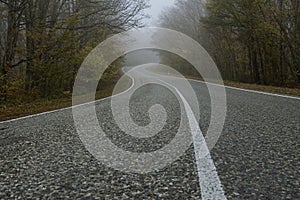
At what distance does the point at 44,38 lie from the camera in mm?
10961

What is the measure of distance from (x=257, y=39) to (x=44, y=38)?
12852mm

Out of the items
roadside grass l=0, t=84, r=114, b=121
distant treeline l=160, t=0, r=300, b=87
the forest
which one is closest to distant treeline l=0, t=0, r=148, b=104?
the forest

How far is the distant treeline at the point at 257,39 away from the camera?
14.2 m

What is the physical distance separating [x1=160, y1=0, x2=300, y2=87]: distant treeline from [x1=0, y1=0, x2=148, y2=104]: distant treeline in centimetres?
716

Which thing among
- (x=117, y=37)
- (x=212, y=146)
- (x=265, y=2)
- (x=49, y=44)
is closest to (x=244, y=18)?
(x=265, y=2)

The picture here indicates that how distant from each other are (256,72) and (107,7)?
11654mm

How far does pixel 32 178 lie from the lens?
240 cm

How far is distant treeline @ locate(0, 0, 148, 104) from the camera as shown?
10.3m

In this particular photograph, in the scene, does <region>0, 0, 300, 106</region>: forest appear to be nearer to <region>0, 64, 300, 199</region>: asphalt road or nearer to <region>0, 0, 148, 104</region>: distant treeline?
<region>0, 0, 148, 104</region>: distant treeline

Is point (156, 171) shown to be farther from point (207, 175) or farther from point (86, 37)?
point (86, 37)

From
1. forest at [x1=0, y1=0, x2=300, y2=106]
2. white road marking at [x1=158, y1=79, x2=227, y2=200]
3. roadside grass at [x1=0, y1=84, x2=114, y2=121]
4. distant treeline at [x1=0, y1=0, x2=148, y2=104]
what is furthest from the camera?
forest at [x1=0, y1=0, x2=300, y2=106]

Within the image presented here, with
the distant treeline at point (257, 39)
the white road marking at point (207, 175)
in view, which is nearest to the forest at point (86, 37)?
the distant treeline at point (257, 39)

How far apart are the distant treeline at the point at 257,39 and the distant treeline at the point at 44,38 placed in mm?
7159

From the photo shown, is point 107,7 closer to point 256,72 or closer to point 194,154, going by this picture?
point 194,154
